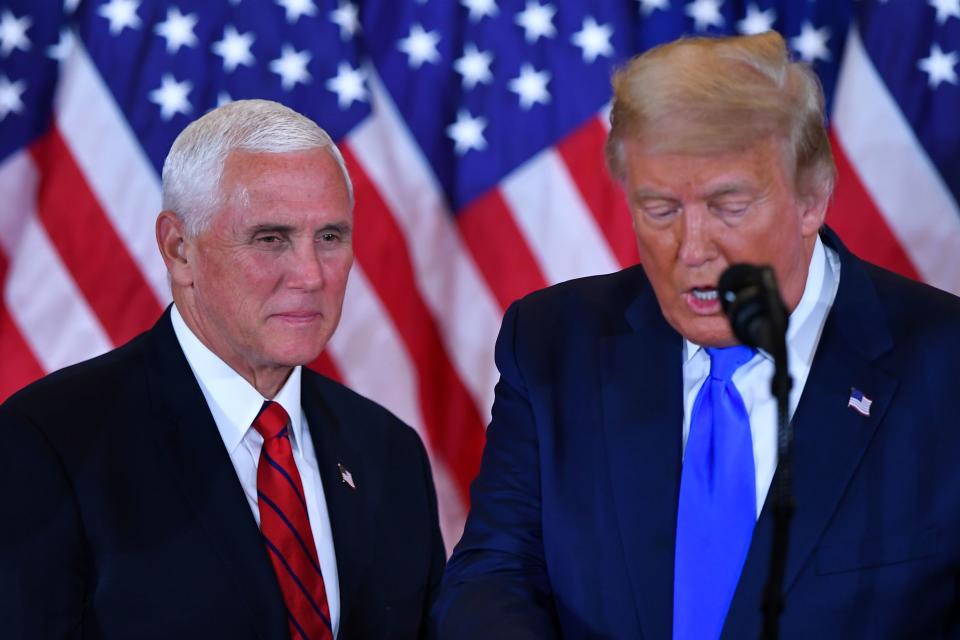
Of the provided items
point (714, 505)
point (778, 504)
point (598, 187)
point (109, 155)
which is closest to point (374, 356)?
point (598, 187)

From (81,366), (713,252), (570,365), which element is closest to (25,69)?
(81,366)

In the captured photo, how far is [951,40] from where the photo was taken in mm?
3238

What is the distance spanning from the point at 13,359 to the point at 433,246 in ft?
3.64

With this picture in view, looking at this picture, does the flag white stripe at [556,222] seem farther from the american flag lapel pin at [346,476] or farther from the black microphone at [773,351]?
the black microphone at [773,351]

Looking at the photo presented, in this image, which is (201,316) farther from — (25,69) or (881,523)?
(25,69)

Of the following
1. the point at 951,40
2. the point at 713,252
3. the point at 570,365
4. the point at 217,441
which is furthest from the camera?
the point at 951,40

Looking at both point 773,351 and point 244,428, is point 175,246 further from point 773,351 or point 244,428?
point 773,351

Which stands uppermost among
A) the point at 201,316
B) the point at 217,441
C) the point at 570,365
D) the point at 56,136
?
the point at 56,136

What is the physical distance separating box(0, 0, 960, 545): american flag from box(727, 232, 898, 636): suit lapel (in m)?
1.52

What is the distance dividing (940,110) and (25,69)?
2.31 metres

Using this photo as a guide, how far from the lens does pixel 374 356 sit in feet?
11.2

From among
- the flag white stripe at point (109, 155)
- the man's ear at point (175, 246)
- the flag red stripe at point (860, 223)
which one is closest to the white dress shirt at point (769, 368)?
the man's ear at point (175, 246)

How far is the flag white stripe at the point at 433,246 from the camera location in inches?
132

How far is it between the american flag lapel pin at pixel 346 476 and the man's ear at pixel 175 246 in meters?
0.42
